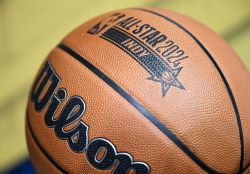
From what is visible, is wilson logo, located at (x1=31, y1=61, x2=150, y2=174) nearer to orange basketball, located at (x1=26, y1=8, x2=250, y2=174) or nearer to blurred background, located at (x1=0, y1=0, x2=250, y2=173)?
orange basketball, located at (x1=26, y1=8, x2=250, y2=174)

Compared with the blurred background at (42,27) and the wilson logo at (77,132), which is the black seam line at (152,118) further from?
the blurred background at (42,27)

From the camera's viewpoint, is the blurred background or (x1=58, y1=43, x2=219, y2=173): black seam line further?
the blurred background

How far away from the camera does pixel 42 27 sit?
188cm

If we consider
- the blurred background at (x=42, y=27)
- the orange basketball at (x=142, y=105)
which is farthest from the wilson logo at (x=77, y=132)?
the blurred background at (x=42, y=27)

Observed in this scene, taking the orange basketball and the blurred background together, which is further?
the blurred background

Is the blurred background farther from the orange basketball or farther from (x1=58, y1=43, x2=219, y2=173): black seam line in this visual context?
(x1=58, y1=43, x2=219, y2=173): black seam line

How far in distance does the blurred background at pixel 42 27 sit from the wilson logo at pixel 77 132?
899mm

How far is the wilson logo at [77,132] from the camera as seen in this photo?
0.85m

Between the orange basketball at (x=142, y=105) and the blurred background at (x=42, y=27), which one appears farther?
the blurred background at (x=42, y=27)

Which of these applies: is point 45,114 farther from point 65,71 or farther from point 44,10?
point 44,10

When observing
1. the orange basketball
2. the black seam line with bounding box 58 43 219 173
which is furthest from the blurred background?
the black seam line with bounding box 58 43 219 173

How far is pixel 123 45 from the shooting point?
921 mm

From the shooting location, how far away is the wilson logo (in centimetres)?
85

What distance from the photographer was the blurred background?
1.83 metres
